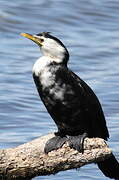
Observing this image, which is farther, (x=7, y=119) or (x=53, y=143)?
(x=7, y=119)

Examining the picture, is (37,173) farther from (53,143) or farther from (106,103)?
(106,103)

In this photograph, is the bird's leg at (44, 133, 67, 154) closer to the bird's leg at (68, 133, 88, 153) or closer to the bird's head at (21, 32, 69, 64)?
the bird's leg at (68, 133, 88, 153)

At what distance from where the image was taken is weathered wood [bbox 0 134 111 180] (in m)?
7.66

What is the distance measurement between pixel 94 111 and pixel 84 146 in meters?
0.80

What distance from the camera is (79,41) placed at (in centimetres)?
1645

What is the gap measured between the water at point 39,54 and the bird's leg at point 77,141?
2285 mm

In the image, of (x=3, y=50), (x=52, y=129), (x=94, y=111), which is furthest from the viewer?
(x=3, y=50)

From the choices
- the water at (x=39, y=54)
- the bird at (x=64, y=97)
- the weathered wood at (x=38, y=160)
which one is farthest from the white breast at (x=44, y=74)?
the water at (x=39, y=54)

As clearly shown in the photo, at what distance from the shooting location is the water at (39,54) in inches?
488

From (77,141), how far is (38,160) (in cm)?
44

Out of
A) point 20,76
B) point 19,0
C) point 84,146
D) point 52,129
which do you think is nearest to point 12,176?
point 84,146

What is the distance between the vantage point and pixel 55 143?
26.6 ft

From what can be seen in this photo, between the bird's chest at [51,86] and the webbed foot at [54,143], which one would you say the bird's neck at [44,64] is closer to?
the bird's chest at [51,86]

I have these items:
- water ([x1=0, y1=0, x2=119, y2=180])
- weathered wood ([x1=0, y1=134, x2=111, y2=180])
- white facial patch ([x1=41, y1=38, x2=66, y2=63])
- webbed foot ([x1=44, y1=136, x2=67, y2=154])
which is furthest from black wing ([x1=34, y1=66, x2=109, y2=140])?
water ([x1=0, y1=0, x2=119, y2=180])
